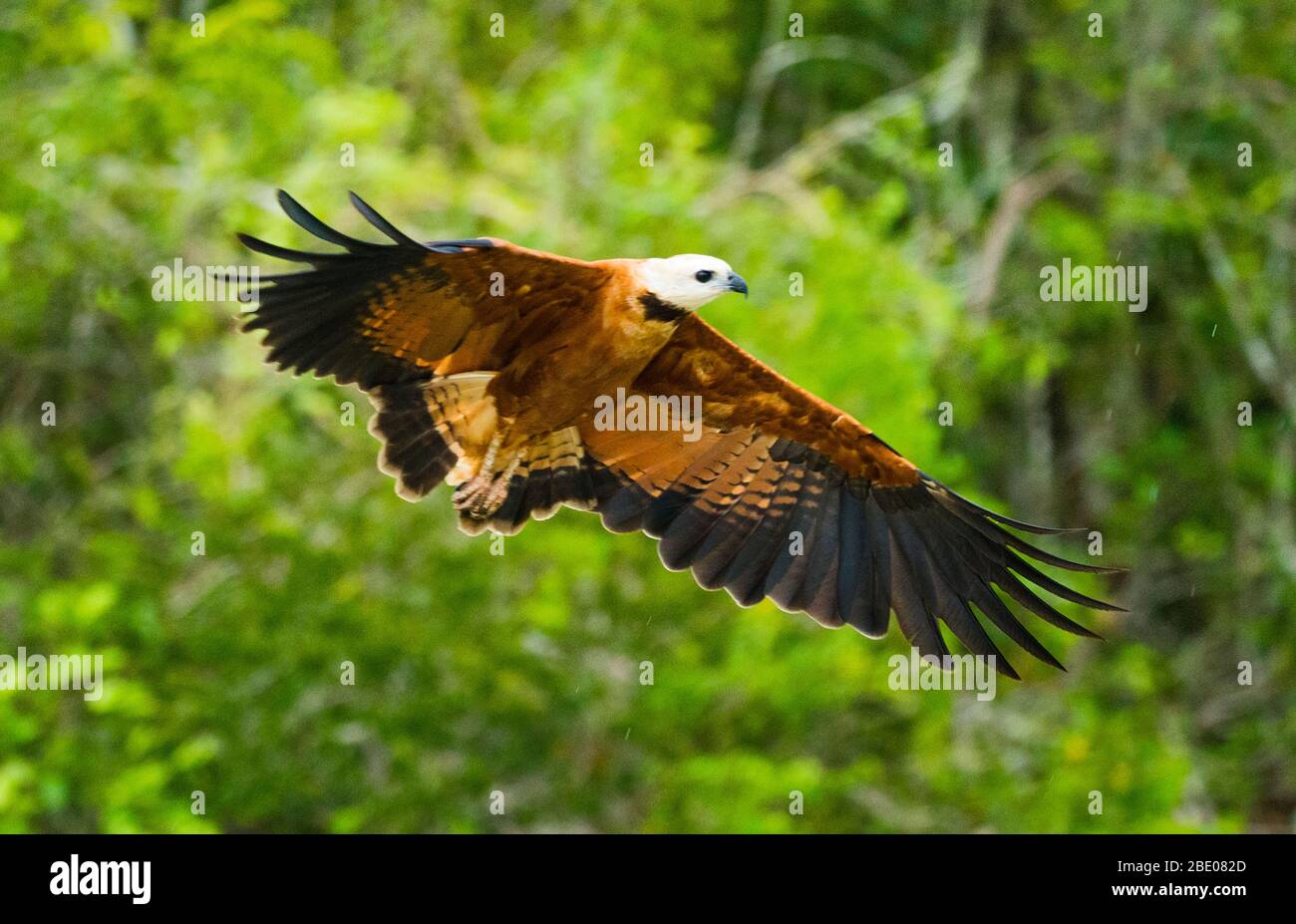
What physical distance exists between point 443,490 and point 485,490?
99.8 inches

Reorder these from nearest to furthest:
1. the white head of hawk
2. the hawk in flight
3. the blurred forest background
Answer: the hawk in flight, the white head of hawk, the blurred forest background

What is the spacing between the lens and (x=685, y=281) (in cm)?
719

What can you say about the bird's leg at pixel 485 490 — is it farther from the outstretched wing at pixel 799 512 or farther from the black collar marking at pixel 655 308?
the black collar marking at pixel 655 308

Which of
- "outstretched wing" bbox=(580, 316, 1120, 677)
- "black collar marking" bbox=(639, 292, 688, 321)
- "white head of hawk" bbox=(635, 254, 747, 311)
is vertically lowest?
"outstretched wing" bbox=(580, 316, 1120, 677)

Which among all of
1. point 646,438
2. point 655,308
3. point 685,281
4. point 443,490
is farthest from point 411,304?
point 443,490

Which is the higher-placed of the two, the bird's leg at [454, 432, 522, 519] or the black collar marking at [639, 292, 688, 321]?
the black collar marking at [639, 292, 688, 321]

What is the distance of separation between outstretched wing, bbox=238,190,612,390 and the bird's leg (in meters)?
0.53

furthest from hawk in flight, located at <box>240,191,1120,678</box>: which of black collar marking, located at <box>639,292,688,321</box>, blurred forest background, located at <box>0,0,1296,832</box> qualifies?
blurred forest background, located at <box>0,0,1296,832</box>

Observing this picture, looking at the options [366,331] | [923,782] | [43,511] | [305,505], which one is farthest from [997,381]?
[366,331]

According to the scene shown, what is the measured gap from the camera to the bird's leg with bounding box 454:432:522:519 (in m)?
7.88

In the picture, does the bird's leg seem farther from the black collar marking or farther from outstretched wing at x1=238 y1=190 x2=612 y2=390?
the black collar marking

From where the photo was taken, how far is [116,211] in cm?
1125

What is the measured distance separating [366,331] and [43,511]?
5173 millimetres
